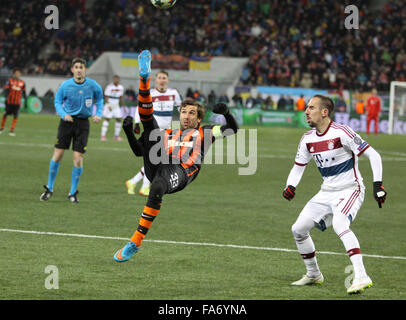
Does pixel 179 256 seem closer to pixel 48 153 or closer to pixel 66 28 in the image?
pixel 48 153

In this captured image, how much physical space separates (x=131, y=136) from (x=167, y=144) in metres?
0.49

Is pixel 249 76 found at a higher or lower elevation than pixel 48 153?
higher

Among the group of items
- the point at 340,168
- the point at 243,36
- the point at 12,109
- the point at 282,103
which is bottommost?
the point at 340,168

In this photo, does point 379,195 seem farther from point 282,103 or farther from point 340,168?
point 282,103

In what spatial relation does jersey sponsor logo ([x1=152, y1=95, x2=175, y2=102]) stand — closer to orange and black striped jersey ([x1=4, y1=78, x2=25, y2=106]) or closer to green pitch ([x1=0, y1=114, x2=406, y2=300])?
green pitch ([x1=0, y1=114, x2=406, y2=300])

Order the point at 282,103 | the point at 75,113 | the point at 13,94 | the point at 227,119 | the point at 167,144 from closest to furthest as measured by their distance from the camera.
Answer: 1. the point at 227,119
2. the point at 167,144
3. the point at 75,113
4. the point at 13,94
5. the point at 282,103

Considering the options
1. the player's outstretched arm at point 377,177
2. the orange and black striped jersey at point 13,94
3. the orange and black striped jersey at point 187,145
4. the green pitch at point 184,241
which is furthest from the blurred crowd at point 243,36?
the player's outstretched arm at point 377,177

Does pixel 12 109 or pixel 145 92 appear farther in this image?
pixel 12 109

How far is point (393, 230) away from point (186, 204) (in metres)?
3.68

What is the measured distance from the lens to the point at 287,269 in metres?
7.79

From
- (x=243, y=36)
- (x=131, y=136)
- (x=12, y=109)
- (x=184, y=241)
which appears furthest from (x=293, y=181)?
(x=243, y=36)

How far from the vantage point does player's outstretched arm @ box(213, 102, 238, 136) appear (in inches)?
292

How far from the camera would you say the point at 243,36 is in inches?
1622
